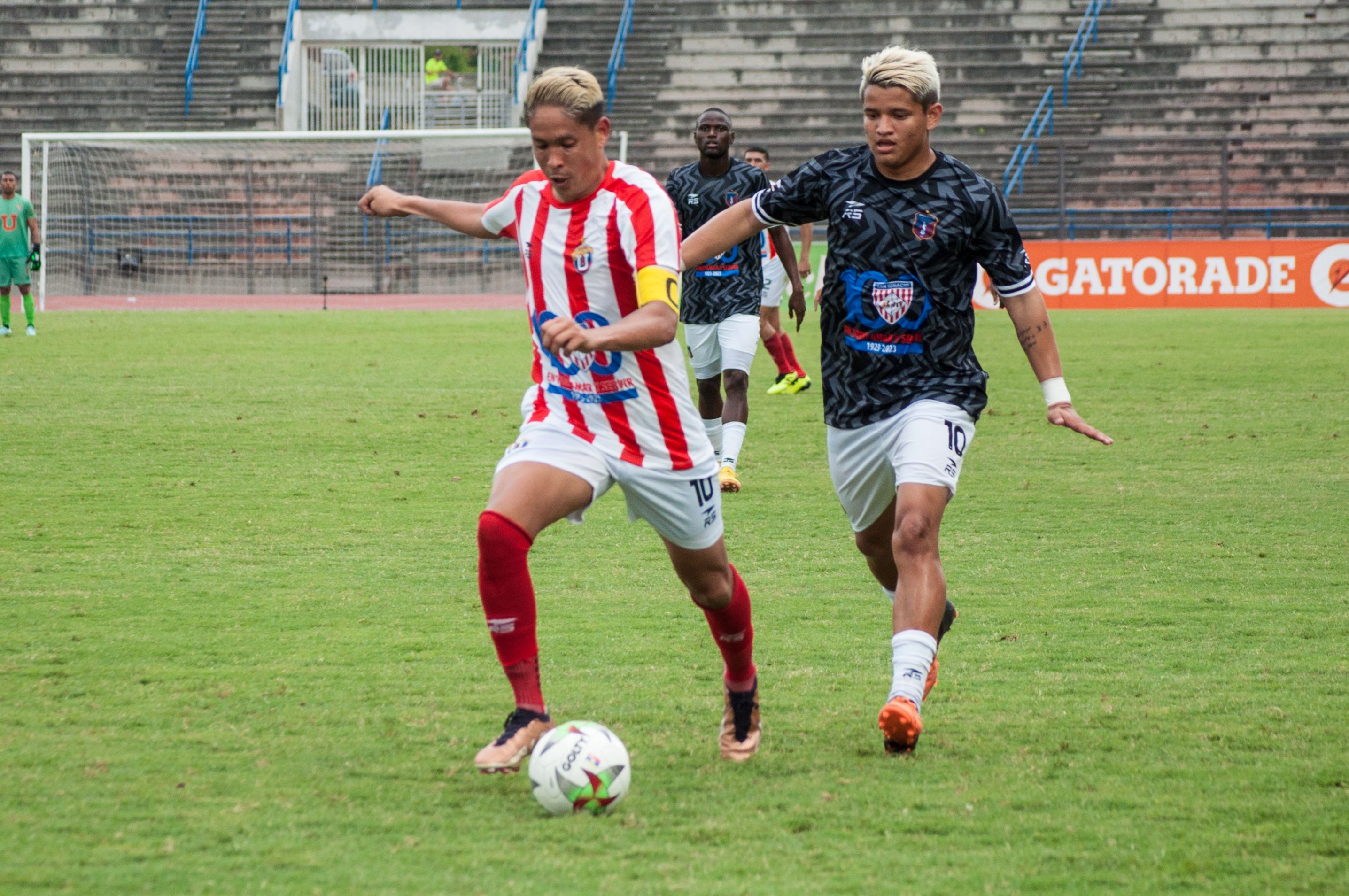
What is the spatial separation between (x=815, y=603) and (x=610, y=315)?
227cm

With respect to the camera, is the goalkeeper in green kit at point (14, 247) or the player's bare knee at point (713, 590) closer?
the player's bare knee at point (713, 590)

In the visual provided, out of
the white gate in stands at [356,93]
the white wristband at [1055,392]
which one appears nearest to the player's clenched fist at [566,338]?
the white wristband at [1055,392]

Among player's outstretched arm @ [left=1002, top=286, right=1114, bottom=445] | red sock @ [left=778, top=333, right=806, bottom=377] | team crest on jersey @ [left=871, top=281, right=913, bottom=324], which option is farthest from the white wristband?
red sock @ [left=778, top=333, right=806, bottom=377]

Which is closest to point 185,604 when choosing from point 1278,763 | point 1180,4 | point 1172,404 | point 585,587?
point 585,587

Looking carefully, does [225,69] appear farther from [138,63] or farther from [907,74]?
[907,74]

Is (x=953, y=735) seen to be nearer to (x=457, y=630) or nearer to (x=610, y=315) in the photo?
(x=610, y=315)

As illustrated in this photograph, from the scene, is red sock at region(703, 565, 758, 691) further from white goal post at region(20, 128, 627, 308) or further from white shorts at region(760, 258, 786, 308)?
white goal post at region(20, 128, 627, 308)

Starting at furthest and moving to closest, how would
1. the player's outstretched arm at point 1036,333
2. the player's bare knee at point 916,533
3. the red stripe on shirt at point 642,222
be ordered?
the player's outstretched arm at point 1036,333
the player's bare knee at point 916,533
the red stripe on shirt at point 642,222

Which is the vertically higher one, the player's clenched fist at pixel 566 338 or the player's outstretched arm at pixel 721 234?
the player's outstretched arm at pixel 721 234

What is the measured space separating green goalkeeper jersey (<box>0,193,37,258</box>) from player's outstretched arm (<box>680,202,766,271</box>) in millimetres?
17225

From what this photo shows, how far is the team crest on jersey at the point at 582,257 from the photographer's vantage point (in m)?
3.94

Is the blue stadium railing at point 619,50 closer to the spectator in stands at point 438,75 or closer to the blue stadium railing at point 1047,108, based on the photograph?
the spectator in stands at point 438,75

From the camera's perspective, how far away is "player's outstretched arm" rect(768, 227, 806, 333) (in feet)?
27.6

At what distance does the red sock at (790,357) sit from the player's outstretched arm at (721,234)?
927 cm
